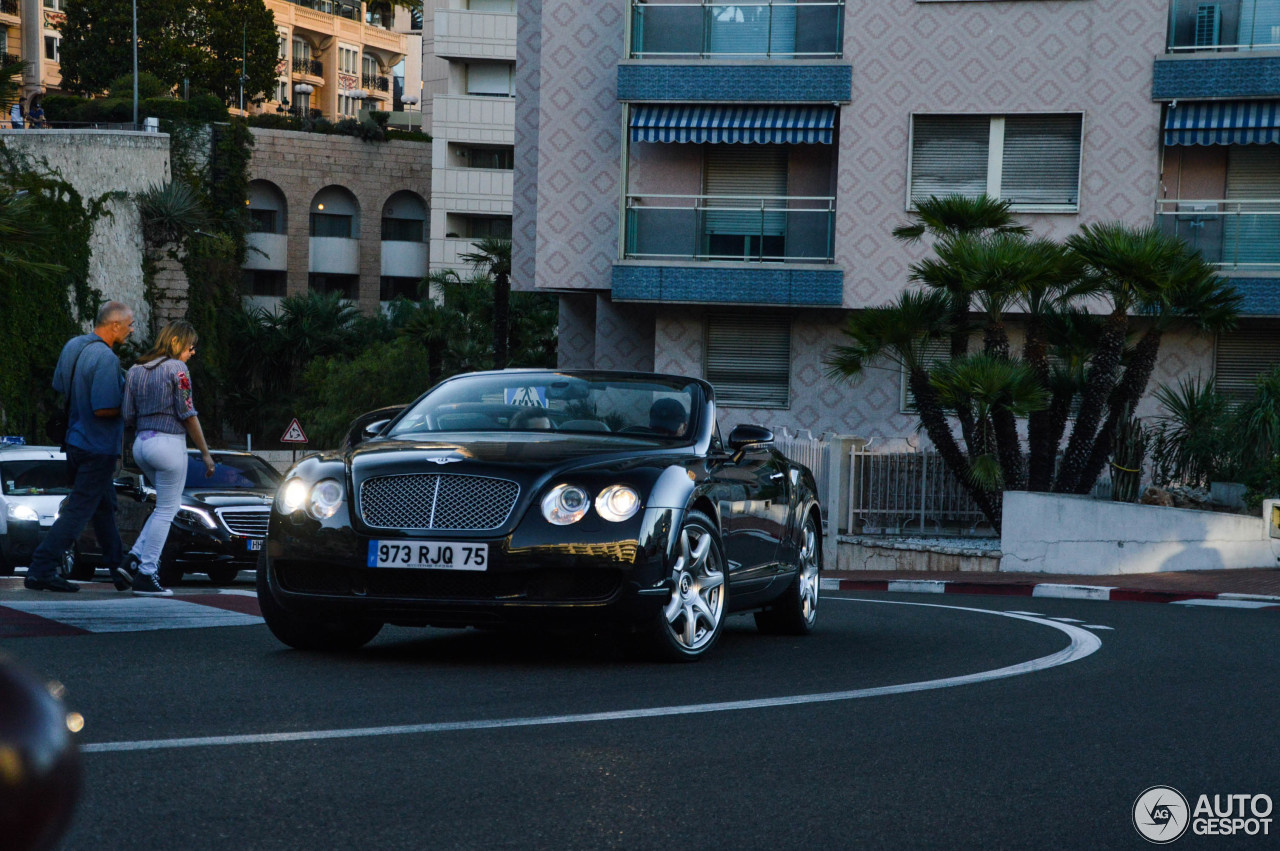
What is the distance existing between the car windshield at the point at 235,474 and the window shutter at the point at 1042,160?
41.3 feet

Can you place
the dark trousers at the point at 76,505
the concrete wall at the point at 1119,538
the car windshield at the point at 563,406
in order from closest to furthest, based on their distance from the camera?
the car windshield at the point at 563,406, the dark trousers at the point at 76,505, the concrete wall at the point at 1119,538

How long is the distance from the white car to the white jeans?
778 centimetres

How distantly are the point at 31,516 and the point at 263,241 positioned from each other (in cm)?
5217

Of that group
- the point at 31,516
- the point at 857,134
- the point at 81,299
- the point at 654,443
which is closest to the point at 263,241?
the point at 81,299

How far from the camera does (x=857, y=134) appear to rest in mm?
26281

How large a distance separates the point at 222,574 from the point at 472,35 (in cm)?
5209

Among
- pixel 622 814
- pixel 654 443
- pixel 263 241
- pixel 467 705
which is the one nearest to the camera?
pixel 622 814

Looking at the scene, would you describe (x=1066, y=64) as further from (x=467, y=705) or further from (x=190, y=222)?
(x=190, y=222)

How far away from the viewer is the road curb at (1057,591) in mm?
14266

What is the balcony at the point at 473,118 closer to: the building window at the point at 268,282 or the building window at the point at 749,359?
the building window at the point at 268,282

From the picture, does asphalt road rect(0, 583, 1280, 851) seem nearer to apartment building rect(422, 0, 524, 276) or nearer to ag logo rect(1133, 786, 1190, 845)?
ag logo rect(1133, 786, 1190, 845)

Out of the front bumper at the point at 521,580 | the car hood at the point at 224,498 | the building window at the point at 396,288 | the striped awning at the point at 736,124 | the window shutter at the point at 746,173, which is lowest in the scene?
the car hood at the point at 224,498

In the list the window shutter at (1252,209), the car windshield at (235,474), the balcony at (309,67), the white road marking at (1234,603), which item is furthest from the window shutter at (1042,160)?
the balcony at (309,67)

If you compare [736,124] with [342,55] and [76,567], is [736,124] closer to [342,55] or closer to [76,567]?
[76,567]
